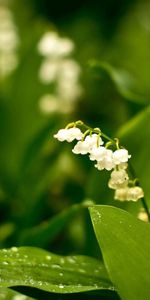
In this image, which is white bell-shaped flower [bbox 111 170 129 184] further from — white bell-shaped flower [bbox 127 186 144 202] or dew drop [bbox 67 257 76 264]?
dew drop [bbox 67 257 76 264]

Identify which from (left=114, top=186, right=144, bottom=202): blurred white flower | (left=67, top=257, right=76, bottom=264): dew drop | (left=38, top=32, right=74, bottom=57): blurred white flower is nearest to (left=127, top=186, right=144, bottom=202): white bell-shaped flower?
(left=114, top=186, right=144, bottom=202): blurred white flower

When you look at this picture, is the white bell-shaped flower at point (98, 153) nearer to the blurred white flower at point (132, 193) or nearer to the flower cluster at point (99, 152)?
the flower cluster at point (99, 152)

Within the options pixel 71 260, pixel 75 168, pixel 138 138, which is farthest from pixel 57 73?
pixel 71 260

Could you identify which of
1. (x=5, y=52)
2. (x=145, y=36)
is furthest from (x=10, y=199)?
(x=145, y=36)

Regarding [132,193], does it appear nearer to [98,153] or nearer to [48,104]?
[98,153]

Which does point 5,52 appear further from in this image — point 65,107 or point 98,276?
point 98,276

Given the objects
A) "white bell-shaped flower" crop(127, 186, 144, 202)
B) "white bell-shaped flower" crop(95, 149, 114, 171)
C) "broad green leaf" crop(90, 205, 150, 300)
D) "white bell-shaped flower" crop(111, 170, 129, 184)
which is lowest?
"broad green leaf" crop(90, 205, 150, 300)

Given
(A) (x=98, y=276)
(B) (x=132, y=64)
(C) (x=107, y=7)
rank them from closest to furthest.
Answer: (A) (x=98, y=276) → (B) (x=132, y=64) → (C) (x=107, y=7)
